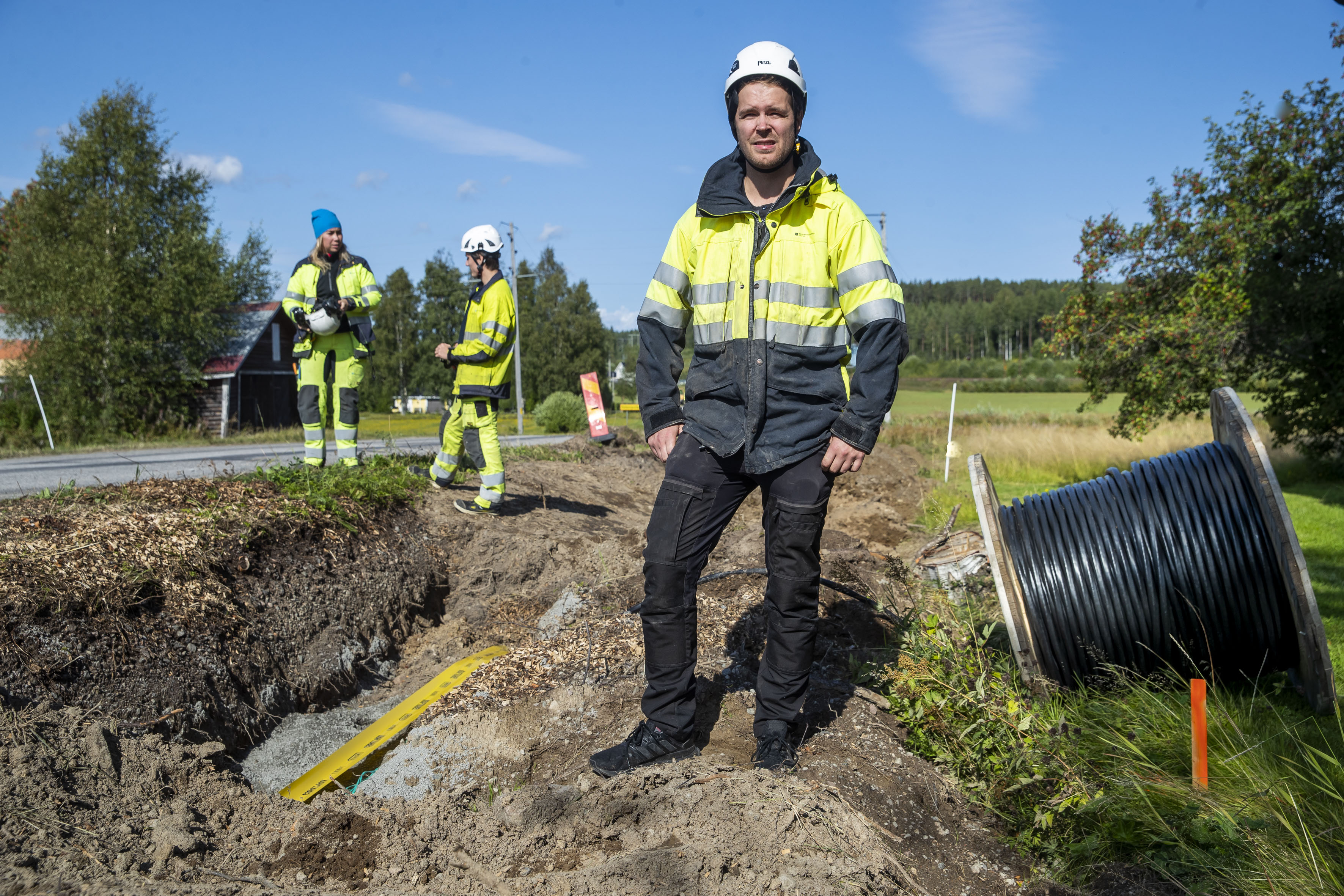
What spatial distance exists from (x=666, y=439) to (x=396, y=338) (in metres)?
55.0

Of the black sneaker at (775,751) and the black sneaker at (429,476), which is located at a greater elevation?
the black sneaker at (429,476)

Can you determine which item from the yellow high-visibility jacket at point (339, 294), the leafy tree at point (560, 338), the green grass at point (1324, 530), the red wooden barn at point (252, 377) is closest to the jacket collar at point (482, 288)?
the yellow high-visibility jacket at point (339, 294)

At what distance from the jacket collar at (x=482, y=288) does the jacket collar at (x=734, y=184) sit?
13.9 feet

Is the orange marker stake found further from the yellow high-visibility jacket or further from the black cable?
the yellow high-visibility jacket

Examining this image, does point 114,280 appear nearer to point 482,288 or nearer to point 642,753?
point 482,288

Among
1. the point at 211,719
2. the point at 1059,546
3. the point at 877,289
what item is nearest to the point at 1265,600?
the point at 1059,546

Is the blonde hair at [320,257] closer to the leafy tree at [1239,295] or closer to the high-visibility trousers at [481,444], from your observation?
the high-visibility trousers at [481,444]

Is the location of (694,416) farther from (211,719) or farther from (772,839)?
(211,719)

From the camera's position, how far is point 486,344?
23.2 ft

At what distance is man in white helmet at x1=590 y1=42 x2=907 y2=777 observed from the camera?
3021 millimetres

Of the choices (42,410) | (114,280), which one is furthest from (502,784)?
(114,280)

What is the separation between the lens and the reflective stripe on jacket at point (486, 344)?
7.07 meters

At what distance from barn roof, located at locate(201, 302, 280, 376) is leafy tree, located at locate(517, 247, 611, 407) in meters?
19.5

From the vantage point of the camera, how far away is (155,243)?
90.2 feet
